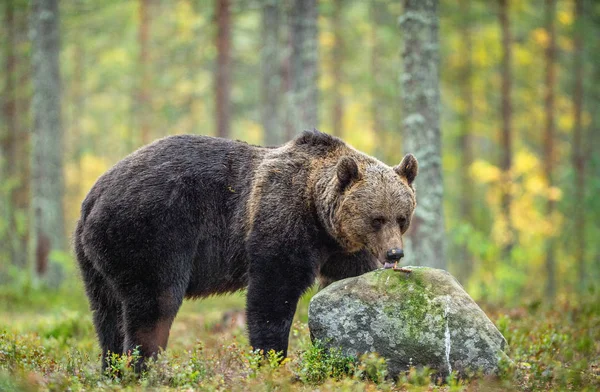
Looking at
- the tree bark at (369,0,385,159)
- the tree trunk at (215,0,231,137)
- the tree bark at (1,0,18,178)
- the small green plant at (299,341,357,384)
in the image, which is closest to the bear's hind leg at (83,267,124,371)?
the small green plant at (299,341,357,384)

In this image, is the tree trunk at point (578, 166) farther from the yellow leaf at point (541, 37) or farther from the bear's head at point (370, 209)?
the bear's head at point (370, 209)

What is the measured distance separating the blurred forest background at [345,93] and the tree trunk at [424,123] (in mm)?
3579

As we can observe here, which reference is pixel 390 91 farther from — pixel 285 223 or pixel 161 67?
pixel 285 223

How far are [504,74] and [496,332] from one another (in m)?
18.7

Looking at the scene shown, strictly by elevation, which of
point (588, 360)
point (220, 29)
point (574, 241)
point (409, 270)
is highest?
point (220, 29)

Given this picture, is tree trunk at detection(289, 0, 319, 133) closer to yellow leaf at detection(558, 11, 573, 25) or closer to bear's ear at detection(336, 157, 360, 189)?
bear's ear at detection(336, 157, 360, 189)

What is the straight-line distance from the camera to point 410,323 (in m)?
5.96

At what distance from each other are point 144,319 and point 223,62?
15062 mm

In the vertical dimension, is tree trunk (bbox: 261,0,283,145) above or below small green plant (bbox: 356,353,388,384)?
above

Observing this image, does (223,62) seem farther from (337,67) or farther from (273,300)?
(273,300)

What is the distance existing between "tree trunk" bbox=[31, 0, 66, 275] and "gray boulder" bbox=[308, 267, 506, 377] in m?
13.3

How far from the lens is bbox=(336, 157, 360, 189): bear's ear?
259 inches

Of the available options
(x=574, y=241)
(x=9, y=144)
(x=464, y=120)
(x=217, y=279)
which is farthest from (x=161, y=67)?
(x=217, y=279)

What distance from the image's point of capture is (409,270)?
6.23 meters
